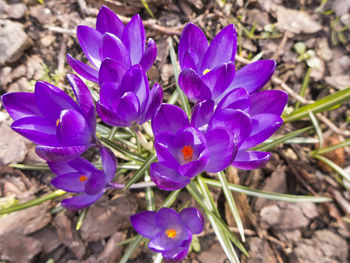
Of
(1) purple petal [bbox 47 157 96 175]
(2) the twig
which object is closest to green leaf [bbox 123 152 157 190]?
(1) purple petal [bbox 47 157 96 175]

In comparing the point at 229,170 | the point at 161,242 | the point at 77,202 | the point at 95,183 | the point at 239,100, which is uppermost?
the point at 239,100

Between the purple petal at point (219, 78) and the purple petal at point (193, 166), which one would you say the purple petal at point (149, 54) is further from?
the purple petal at point (193, 166)

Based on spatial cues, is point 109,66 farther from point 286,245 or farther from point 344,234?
point 344,234

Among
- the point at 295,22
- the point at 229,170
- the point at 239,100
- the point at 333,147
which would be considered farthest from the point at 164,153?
the point at 295,22

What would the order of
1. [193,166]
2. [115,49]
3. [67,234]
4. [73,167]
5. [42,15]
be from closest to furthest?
[193,166] → [115,49] → [73,167] → [67,234] → [42,15]

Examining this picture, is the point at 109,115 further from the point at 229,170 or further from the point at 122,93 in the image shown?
the point at 229,170

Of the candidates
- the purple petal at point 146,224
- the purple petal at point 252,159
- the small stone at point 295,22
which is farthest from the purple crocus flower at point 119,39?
the small stone at point 295,22
